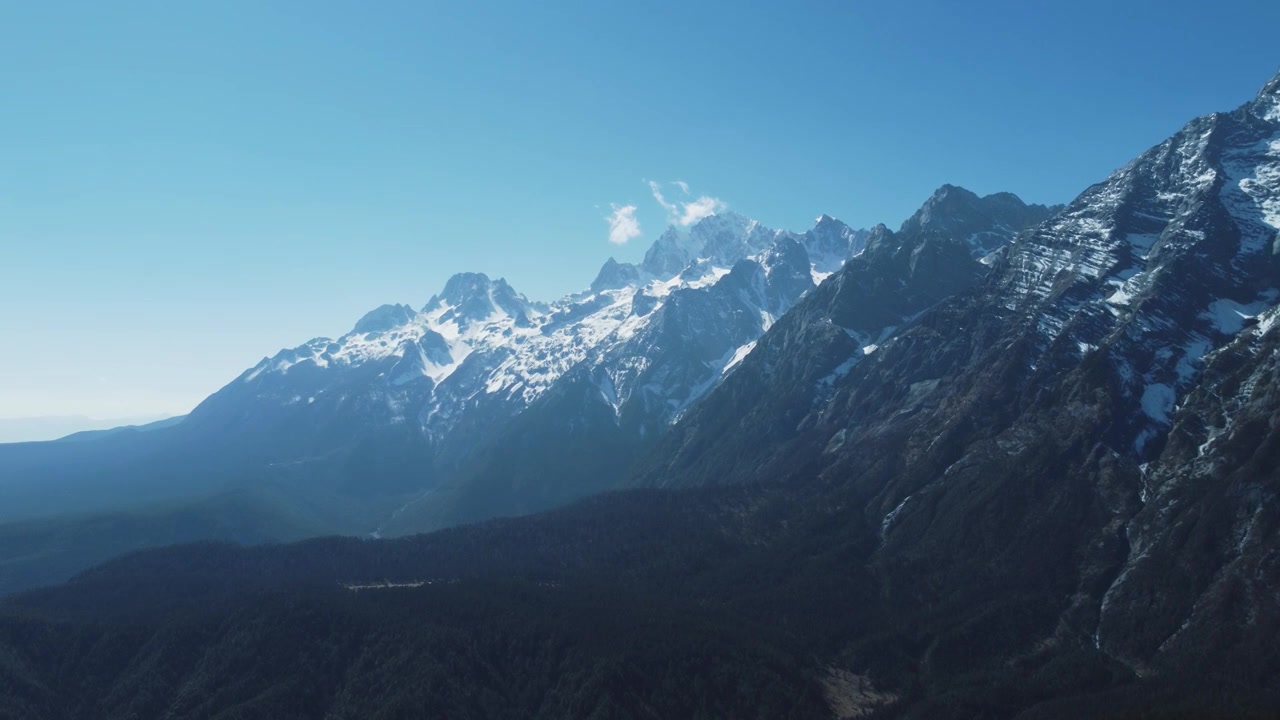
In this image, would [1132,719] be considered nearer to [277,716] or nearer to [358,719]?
[358,719]

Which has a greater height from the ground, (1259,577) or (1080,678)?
(1259,577)

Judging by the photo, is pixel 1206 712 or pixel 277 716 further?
pixel 277 716

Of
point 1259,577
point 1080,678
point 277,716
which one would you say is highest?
point 1259,577

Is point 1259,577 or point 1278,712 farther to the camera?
point 1259,577

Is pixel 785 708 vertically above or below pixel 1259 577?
below

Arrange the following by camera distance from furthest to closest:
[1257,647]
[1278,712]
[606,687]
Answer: [606,687] → [1257,647] → [1278,712]

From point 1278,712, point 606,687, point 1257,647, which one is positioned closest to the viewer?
point 1278,712

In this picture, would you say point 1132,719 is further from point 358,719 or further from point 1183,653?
point 358,719

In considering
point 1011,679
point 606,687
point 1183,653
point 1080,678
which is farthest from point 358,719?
point 1183,653

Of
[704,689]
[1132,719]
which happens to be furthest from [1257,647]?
[704,689]
